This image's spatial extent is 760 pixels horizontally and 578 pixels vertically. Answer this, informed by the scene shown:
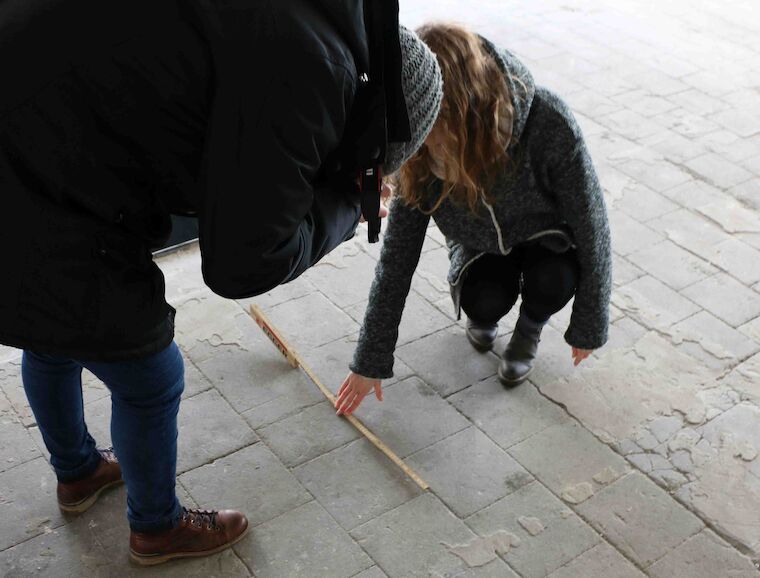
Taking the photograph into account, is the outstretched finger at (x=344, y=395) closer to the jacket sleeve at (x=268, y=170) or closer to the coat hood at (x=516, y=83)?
the coat hood at (x=516, y=83)

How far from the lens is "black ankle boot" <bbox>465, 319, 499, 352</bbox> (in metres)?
3.11

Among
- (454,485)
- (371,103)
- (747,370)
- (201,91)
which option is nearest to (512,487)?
(454,485)

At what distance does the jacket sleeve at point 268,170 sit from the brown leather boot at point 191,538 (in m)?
0.90

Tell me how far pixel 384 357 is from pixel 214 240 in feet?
3.85

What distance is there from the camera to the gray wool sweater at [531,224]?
2.44 m

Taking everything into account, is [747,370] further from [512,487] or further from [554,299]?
[512,487]

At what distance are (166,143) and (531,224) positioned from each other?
1.39m

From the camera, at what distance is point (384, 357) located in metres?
2.67

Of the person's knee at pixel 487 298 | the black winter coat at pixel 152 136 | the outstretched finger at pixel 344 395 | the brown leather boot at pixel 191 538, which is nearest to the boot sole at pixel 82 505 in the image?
the brown leather boot at pixel 191 538

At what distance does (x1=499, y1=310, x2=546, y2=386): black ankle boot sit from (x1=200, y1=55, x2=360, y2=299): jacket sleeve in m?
1.44

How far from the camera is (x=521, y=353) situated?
2988 millimetres

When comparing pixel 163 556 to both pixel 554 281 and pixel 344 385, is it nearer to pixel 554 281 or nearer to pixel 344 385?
pixel 344 385

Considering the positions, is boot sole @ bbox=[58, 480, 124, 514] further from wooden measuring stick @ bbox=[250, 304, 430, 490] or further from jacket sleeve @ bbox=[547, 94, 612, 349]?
jacket sleeve @ bbox=[547, 94, 612, 349]

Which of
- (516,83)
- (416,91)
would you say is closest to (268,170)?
(416,91)
